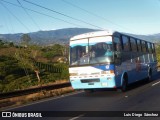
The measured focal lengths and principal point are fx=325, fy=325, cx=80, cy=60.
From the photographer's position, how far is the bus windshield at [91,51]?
50.4 ft

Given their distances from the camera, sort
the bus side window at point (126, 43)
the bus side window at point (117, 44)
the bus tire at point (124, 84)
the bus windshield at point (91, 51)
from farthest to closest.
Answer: the bus side window at point (126, 43) → the bus tire at point (124, 84) → the bus side window at point (117, 44) → the bus windshield at point (91, 51)

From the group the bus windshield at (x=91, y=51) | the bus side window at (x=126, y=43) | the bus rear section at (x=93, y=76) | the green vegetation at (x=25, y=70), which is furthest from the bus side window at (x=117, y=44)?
the green vegetation at (x=25, y=70)

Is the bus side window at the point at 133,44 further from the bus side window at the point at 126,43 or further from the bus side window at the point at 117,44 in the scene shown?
the bus side window at the point at 117,44

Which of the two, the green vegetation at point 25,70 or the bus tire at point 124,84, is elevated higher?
the green vegetation at point 25,70

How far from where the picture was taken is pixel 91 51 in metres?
15.7

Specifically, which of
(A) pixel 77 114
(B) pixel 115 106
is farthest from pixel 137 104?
(A) pixel 77 114

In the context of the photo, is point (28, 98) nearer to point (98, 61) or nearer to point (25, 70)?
point (98, 61)

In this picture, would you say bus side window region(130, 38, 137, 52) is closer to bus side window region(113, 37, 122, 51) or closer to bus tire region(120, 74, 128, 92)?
bus tire region(120, 74, 128, 92)

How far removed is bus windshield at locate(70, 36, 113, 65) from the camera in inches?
605

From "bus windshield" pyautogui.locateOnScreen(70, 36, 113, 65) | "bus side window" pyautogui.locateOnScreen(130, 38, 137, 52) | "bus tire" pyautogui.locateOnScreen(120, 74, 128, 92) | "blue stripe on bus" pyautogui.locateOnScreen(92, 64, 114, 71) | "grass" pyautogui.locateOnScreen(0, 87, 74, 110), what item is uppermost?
"bus side window" pyautogui.locateOnScreen(130, 38, 137, 52)

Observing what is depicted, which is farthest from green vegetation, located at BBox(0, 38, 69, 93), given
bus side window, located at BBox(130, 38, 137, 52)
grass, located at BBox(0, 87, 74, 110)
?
grass, located at BBox(0, 87, 74, 110)

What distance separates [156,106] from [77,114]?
284 cm

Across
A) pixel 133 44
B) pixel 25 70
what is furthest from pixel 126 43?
pixel 25 70

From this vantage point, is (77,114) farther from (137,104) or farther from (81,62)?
(81,62)
